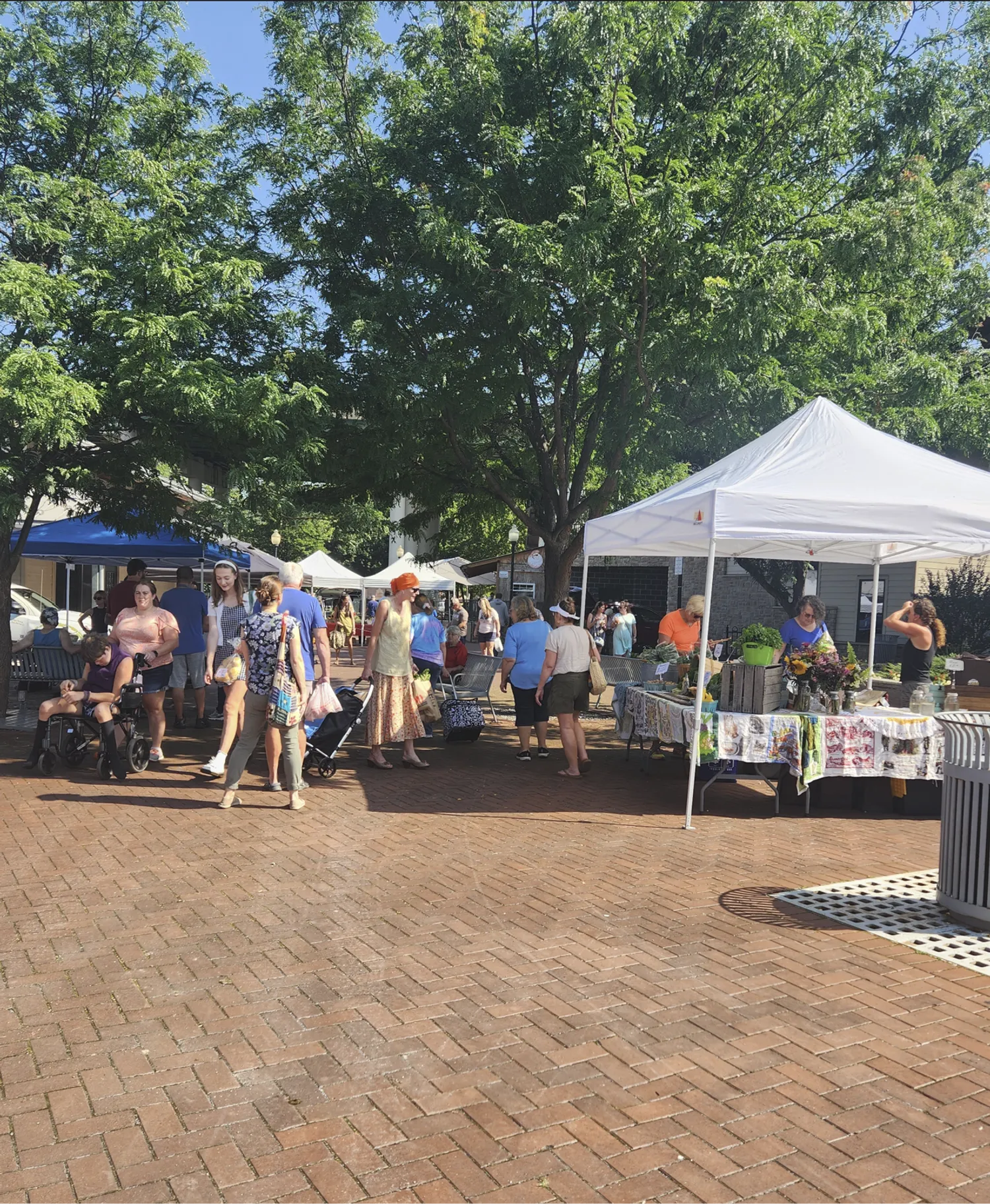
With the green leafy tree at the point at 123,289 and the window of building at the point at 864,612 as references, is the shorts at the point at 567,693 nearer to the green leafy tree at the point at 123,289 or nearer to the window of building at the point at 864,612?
the green leafy tree at the point at 123,289

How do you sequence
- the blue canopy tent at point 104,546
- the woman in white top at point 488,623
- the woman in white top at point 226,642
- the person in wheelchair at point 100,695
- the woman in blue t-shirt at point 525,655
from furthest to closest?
the woman in white top at point 488,623, the blue canopy tent at point 104,546, the woman in blue t-shirt at point 525,655, the person in wheelchair at point 100,695, the woman in white top at point 226,642

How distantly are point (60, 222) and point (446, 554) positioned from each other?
9155 mm

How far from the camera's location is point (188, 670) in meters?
12.9

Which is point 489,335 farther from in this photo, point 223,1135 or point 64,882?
point 223,1135

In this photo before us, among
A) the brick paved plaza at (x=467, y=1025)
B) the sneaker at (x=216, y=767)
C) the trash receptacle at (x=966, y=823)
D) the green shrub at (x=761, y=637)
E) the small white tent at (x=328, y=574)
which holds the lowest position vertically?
the brick paved plaza at (x=467, y=1025)

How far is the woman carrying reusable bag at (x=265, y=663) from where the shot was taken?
26.1 ft

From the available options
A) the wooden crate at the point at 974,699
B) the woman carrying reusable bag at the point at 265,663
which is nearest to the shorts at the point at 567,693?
the woman carrying reusable bag at the point at 265,663

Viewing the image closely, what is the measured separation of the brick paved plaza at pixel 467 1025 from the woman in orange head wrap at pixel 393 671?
2.51m

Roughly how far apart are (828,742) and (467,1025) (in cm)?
511

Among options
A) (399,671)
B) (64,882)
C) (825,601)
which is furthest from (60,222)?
(825,601)

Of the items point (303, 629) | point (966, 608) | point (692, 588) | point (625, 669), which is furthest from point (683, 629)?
point (692, 588)

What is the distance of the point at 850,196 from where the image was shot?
12852 mm

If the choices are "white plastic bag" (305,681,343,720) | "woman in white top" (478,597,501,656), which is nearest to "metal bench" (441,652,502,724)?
"white plastic bag" (305,681,343,720)

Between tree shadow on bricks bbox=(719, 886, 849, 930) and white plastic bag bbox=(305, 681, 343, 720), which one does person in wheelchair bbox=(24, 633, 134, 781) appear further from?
tree shadow on bricks bbox=(719, 886, 849, 930)
